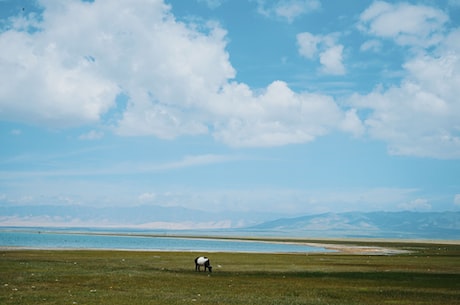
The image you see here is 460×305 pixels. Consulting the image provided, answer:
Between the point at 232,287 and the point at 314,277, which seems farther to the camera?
the point at 314,277

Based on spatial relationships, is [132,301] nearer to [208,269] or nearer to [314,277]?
[314,277]

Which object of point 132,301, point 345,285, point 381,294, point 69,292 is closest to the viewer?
point 132,301

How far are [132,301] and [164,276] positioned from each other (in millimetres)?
14440

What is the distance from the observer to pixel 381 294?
29.9 metres

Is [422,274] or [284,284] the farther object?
[422,274]

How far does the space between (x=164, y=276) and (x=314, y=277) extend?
12476 millimetres

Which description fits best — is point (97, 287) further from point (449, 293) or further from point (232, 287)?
point (449, 293)

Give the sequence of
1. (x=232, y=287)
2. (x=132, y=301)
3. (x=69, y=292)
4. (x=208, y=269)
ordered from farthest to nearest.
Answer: (x=208, y=269)
(x=232, y=287)
(x=69, y=292)
(x=132, y=301)

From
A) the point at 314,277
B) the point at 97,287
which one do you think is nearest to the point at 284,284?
the point at 314,277

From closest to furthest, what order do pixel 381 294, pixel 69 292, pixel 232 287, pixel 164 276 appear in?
pixel 69 292, pixel 381 294, pixel 232 287, pixel 164 276

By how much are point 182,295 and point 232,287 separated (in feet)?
17.8

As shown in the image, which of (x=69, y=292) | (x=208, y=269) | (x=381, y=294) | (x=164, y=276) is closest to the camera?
(x=69, y=292)

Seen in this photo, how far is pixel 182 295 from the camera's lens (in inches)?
1096

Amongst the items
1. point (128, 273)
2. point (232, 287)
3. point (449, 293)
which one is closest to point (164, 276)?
point (128, 273)
